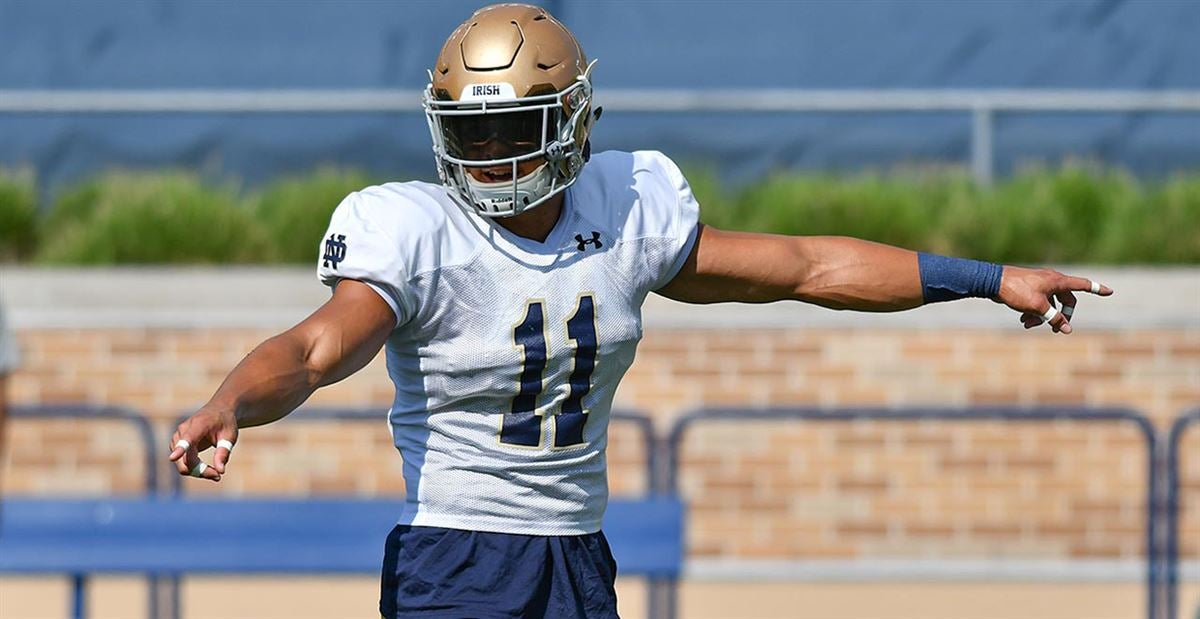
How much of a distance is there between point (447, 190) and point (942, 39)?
7510 mm

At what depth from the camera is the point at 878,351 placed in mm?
8672

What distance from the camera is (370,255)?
329 cm

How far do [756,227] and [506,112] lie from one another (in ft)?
20.8

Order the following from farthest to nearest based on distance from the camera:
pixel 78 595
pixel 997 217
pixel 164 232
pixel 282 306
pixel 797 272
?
1. pixel 997 217
2. pixel 164 232
3. pixel 282 306
4. pixel 78 595
5. pixel 797 272

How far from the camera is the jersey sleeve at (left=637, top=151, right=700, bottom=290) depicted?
367cm

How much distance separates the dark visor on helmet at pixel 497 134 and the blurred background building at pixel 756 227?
3905 mm

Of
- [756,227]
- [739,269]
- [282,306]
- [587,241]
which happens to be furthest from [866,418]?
[587,241]

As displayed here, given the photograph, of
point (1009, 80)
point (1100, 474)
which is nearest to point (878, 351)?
point (1100, 474)

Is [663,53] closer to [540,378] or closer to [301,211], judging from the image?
[301,211]

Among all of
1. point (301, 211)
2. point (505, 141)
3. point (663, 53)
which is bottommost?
point (505, 141)

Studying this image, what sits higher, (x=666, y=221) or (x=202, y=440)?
(x=666, y=221)

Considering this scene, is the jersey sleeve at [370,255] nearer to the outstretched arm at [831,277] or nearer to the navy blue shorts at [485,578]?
the navy blue shorts at [485,578]

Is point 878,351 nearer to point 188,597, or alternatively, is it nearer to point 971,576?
point 971,576

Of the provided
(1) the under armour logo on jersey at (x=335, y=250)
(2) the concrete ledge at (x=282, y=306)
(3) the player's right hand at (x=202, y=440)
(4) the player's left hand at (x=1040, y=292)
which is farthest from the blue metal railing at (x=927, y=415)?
(3) the player's right hand at (x=202, y=440)
